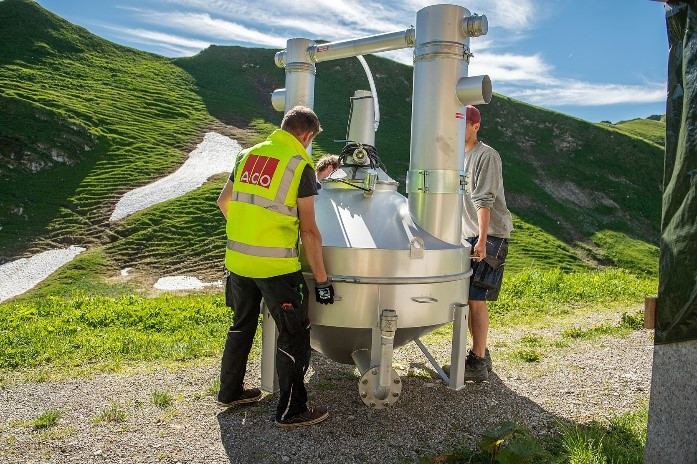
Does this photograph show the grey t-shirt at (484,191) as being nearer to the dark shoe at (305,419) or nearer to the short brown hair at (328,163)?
the short brown hair at (328,163)

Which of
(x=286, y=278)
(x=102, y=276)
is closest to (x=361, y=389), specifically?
(x=286, y=278)

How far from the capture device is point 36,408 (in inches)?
208

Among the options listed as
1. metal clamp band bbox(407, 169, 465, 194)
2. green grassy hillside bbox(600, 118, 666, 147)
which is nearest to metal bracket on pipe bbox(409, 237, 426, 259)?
metal clamp band bbox(407, 169, 465, 194)

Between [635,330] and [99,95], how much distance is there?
32416mm

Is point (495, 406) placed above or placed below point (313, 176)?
below

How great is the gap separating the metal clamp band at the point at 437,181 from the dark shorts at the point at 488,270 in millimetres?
962

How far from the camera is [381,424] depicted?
4.96 m

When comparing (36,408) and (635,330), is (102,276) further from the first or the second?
(635,330)

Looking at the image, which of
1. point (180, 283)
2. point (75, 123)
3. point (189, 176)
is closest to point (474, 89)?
point (180, 283)

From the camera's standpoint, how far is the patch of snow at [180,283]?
1691 centimetres

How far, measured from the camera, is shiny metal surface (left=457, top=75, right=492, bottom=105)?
15.9ft

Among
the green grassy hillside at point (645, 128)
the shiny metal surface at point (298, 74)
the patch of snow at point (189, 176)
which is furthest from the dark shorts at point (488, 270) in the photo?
the green grassy hillside at point (645, 128)

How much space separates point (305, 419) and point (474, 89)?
2.86m

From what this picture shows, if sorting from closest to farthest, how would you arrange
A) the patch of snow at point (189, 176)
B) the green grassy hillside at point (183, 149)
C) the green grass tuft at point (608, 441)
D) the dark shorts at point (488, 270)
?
the green grass tuft at point (608, 441) → the dark shorts at point (488, 270) → the green grassy hillside at point (183, 149) → the patch of snow at point (189, 176)
